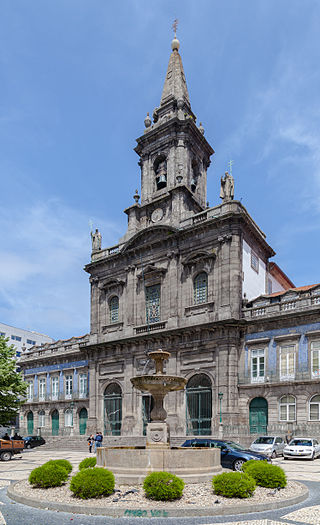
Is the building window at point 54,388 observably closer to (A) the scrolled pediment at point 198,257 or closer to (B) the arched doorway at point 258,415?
(A) the scrolled pediment at point 198,257

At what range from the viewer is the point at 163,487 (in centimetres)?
1133

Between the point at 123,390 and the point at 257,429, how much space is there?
1174cm

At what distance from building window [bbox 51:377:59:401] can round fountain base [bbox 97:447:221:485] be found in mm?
33650

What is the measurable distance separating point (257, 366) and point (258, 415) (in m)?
3.13

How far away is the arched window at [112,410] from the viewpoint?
125 ft

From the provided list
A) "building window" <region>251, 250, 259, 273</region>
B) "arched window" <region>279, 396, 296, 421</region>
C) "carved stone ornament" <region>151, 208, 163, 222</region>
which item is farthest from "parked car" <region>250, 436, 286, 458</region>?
"carved stone ornament" <region>151, 208, 163, 222</region>

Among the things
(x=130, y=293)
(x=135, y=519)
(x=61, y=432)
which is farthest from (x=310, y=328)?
(x=61, y=432)

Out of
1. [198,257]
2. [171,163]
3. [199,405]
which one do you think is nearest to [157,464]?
[199,405]

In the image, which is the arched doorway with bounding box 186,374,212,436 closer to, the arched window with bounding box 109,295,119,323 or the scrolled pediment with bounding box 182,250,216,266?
the scrolled pediment with bounding box 182,250,216,266

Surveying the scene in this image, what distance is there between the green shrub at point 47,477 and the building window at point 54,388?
3399 centimetres

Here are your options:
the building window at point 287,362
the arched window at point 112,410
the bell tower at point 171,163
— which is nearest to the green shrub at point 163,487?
the building window at point 287,362

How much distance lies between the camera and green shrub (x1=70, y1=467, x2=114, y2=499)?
11.6m

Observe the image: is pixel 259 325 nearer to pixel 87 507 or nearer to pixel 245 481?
pixel 245 481

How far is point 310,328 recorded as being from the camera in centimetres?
2995
